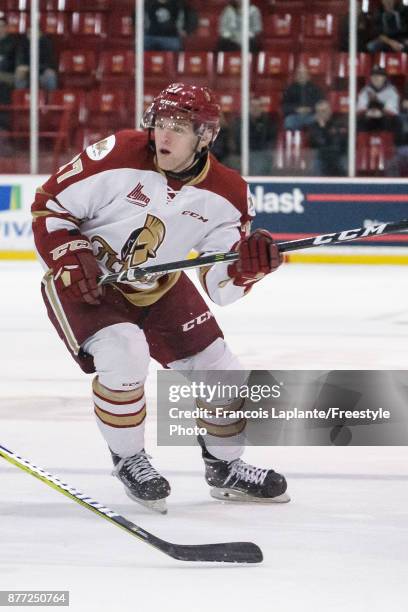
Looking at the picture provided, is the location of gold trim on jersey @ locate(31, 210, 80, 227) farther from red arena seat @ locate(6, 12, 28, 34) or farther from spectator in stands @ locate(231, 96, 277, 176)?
red arena seat @ locate(6, 12, 28, 34)

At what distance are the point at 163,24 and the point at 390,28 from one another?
162 cm

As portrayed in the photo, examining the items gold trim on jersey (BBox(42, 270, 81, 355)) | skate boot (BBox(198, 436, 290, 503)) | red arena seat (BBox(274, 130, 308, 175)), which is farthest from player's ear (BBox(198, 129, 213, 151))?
red arena seat (BBox(274, 130, 308, 175))

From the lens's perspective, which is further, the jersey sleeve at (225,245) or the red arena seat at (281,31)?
the red arena seat at (281,31)

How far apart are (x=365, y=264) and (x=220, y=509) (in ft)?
19.7

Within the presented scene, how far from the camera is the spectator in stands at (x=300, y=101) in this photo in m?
9.50

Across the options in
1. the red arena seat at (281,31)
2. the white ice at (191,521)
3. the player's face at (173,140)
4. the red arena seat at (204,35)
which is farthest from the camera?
the red arena seat at (281,31)

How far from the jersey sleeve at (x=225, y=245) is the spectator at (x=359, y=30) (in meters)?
6.62

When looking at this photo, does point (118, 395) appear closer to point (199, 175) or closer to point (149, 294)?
point (149, 294)

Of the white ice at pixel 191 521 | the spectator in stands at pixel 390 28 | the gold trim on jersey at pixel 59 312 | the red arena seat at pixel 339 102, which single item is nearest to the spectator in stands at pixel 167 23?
the red arena seat at pixel 339 102

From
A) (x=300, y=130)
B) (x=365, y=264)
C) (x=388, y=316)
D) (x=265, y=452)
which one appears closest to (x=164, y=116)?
(x=265, y=452)

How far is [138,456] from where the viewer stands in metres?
3.05

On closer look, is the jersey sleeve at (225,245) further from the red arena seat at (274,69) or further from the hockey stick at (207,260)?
the red arena seat at (274,69)

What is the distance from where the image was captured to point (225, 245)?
123 inches

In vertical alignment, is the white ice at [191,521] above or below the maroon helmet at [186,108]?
below
